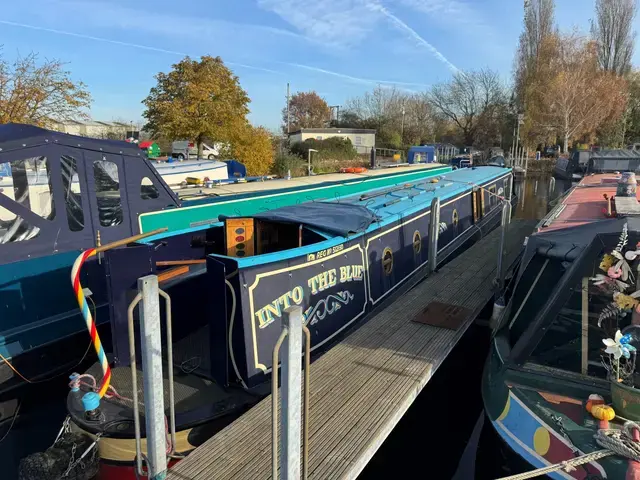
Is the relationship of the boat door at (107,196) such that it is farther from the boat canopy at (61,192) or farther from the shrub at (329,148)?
the shrub at (329,148)

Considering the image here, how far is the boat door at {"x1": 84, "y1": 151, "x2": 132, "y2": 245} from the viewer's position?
603 centimetres

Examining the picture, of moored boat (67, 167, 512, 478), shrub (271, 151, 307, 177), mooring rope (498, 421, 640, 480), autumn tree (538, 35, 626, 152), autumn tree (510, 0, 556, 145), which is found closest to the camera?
mooring rope (498, 421, 640, 480)

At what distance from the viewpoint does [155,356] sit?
116 inches

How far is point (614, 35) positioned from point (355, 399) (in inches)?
2060

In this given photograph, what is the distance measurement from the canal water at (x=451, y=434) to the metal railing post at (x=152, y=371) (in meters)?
2.71

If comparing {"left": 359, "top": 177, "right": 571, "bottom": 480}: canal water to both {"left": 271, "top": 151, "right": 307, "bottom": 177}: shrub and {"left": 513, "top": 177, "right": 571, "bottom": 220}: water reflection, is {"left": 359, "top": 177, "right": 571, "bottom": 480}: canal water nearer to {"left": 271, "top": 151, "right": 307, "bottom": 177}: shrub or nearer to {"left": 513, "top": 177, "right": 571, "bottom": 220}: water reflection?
{"left": 513, "top": 177, "right": 571, "bottom": 220}: water reflection

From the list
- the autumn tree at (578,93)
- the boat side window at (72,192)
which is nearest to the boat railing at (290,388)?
the boat side window at (72,192)

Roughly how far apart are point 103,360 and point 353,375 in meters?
2.22

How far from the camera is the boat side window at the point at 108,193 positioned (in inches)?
242

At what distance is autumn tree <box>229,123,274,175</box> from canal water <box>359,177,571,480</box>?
1668 cm

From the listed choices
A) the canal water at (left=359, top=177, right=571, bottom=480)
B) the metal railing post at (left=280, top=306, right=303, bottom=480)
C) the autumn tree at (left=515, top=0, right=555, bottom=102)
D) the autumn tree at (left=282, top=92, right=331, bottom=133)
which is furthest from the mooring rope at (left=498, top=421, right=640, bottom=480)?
the autumn tree at (left=282, top=92, right=331, bottom=133)

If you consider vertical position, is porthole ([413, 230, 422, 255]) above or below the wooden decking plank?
above

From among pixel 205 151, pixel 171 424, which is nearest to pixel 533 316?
pixel 171 424

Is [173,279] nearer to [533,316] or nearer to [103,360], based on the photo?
[103,360]
